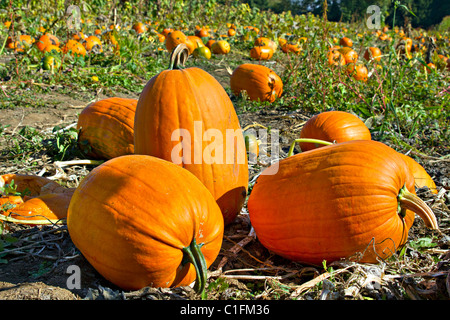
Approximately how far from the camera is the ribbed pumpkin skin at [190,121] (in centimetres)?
242

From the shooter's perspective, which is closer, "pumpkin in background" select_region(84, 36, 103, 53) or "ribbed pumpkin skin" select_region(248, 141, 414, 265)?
"ribbed pumpkin skin" select_region(248, 141, 414, 265)

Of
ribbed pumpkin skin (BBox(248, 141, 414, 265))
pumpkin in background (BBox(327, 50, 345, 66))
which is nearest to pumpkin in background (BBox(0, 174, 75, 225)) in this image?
ribbed pumpkin skin (BBox(248, 141, 414, 265))

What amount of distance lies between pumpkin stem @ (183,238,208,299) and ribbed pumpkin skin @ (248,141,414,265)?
569mm

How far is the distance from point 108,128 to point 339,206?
232 centimetres

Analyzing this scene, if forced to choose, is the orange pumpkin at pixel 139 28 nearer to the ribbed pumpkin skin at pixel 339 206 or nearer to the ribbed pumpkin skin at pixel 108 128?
the ribbed pumpkin skin at pixel 108 128

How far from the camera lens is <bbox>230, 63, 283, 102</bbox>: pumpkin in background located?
6090mm

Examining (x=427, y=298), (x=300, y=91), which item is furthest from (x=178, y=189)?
(x=300, y=91)

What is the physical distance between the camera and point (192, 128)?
2.42 meters

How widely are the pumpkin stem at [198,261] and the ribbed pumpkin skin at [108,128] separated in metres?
1.84

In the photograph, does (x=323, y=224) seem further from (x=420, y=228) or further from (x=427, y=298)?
(x=420, y=228)

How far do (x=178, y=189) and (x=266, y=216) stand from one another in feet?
2.03

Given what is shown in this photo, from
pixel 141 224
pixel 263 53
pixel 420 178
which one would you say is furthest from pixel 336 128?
pixel 263 53

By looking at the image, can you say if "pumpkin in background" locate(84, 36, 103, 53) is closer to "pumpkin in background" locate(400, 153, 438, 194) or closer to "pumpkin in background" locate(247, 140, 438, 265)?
"pumpkin in background" locate(400, 153, 438, 194)

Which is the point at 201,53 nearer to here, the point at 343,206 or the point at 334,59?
the point at 334,59
